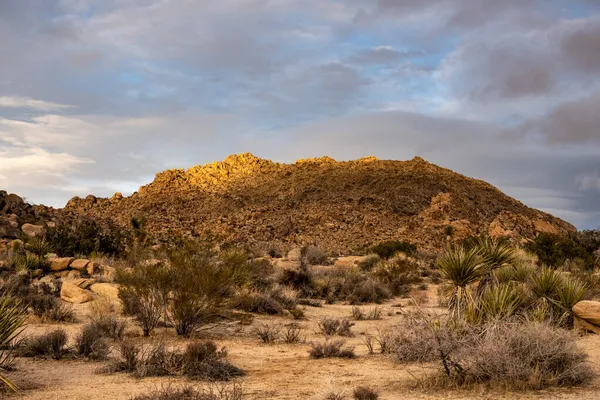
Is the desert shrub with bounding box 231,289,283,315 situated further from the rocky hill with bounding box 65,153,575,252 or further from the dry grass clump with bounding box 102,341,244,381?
the rocky hill with bounding box 65,153,575,252

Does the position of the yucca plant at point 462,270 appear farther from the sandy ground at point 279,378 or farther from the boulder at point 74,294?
the boulder at point 74,294

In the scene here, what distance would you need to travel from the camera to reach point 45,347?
11.6 meters

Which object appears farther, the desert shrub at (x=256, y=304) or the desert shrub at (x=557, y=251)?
the desert shrub at (x=557, y=251)

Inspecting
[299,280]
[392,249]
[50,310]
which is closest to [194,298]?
[50,310]

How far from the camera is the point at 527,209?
68.4 meters

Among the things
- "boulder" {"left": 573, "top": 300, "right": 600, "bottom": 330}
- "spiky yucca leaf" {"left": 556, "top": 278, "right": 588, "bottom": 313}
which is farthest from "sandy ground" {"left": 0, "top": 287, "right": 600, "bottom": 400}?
"spiky yucca leaf" {"left": 556, "top": 278, "right": 588, "bottom": 313}

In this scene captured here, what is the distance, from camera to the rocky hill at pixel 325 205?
2190 inches

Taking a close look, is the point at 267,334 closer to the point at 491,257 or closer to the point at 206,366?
the point at 206,366

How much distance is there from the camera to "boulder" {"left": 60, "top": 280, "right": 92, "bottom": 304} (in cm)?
1889

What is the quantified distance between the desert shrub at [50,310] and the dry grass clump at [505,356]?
34.5 feet

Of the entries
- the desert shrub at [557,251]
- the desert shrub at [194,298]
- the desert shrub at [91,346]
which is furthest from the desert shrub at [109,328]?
the desert shrub at [557,251]

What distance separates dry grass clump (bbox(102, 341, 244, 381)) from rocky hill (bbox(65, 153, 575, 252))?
4096 cm

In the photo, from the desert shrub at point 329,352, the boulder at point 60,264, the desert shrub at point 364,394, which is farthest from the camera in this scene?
the boulder at point 60,264

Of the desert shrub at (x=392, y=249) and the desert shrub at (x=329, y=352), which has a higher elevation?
the desert shrub at (x=392, y=249)
